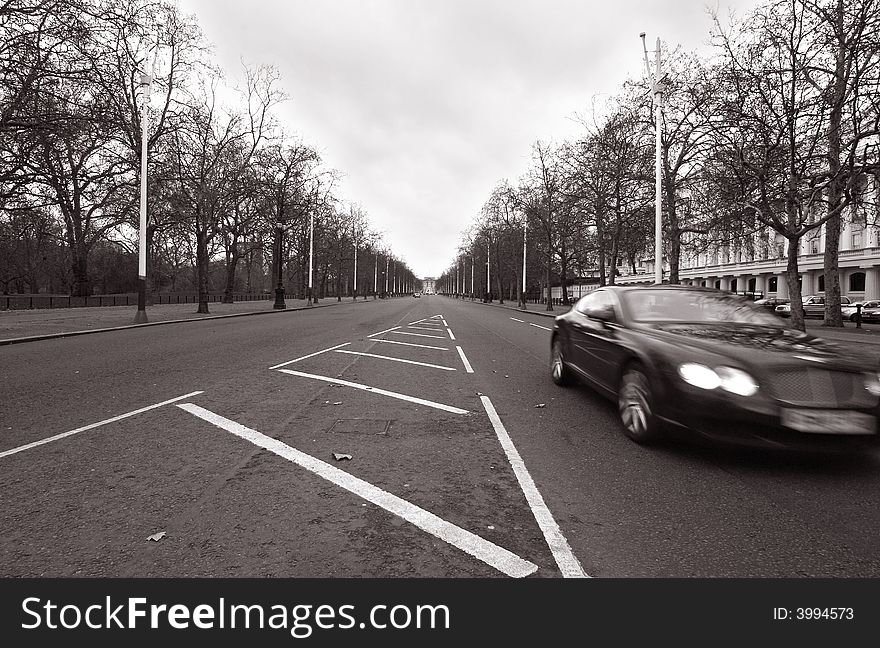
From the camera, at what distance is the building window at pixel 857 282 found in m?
45.6

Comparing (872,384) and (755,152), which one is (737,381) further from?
(755,152)

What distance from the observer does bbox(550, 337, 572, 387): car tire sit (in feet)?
23.5

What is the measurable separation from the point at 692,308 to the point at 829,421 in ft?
7.09

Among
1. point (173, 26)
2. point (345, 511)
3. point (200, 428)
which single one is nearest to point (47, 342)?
point (200, 428)

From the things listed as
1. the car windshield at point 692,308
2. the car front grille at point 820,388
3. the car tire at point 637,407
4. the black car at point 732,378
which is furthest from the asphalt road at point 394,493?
the car windshield at point 692,308

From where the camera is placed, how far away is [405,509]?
305 centimetres

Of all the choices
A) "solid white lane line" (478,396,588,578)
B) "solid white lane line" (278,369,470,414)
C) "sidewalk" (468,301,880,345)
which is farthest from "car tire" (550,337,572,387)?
"sidewalk" (468,301,880,345)

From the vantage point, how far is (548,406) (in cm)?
602

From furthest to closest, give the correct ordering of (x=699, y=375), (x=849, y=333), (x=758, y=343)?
1. (x=849, y=333)
2. (x=758, y=343)
3. (x=699, y=375)

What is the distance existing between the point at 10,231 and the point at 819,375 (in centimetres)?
4469

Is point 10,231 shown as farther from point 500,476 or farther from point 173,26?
point 500,476

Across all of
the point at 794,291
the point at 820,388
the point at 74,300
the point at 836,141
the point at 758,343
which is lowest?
the point at 820,388

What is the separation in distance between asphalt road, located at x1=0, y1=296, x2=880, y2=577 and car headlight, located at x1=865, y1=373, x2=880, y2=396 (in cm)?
64


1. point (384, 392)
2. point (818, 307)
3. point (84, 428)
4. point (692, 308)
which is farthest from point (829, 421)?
point (818, 307)
